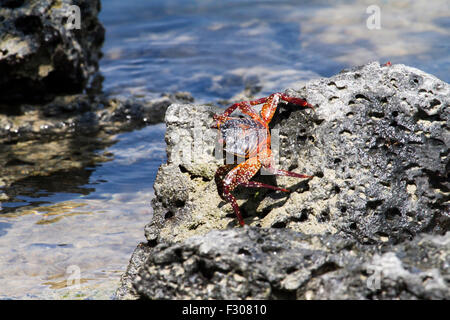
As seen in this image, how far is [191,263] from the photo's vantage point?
2.78m

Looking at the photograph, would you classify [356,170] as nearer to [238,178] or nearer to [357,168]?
[357,168]

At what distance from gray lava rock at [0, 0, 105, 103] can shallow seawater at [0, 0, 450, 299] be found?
4.09 ft

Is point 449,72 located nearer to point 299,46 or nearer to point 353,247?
point 299,46

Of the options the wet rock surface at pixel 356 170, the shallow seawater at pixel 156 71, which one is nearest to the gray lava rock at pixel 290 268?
the wet rock surface at pixel 356 170

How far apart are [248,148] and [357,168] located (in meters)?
0.71

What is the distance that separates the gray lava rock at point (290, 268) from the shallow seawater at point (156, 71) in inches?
60.2

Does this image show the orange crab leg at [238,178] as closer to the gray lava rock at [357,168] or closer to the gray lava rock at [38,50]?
the gray lava rock at [357,168]

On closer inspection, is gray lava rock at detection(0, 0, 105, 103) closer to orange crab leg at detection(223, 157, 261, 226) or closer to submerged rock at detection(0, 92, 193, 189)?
submerged rock at detection(0, 92, 193, 189)

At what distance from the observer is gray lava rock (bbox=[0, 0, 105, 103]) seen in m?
7.00

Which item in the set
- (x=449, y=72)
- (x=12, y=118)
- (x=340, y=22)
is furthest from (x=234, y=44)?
(x=12, y=118)

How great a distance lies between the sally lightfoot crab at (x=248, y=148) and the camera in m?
3.50

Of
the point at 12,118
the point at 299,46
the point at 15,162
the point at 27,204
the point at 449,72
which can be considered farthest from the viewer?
the point at 299,46

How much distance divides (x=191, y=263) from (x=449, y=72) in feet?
23.4

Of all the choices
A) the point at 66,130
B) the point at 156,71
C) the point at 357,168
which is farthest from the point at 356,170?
the point at 156,71
